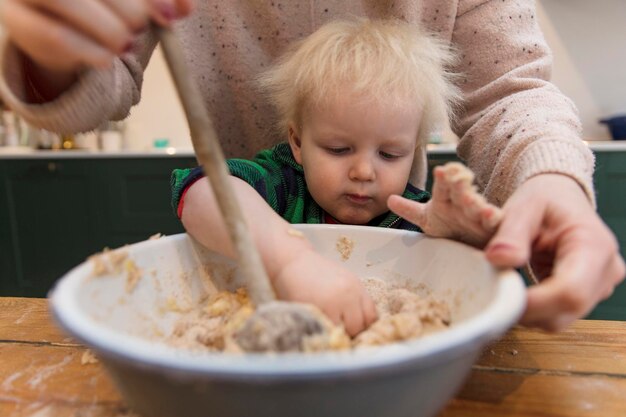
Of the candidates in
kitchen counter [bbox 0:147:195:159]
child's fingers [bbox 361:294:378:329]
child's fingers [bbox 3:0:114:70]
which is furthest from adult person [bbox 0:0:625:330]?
kitchen counter [bbox 0:147:195:159]

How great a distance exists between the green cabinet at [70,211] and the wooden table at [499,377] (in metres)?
1.44

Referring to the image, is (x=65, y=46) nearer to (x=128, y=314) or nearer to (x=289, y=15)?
(x=128, y=314)

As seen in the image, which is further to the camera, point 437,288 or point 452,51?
point 452,51

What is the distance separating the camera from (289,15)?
917 mm

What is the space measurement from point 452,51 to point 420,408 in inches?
28.5

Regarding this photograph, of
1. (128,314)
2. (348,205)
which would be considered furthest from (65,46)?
(348,205)

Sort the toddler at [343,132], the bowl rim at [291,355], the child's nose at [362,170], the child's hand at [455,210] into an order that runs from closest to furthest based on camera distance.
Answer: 1. the bowl rim at [291,355]
2. the child's hand at [455,210]
3. the toddler at [343,132]
4. the child's nose at [362,170]

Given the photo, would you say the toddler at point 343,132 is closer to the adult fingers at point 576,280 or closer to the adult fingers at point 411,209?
the adult fingers at point 411,209

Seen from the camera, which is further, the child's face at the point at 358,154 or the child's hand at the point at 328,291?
the child's face at the point at 358,154

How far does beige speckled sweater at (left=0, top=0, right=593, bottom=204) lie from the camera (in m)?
0.58

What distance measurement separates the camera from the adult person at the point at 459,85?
1.32 ft

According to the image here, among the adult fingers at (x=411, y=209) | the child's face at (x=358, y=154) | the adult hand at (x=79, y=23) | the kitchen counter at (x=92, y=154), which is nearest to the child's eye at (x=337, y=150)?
the child's face at (x=358, y=154)

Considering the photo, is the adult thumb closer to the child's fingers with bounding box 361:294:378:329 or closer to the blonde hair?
the child's fingers with bounding box 361:294:378:329

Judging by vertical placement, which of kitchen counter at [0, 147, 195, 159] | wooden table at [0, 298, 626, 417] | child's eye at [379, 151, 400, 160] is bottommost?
kitchen counter at [0, 147, 195, 159]
